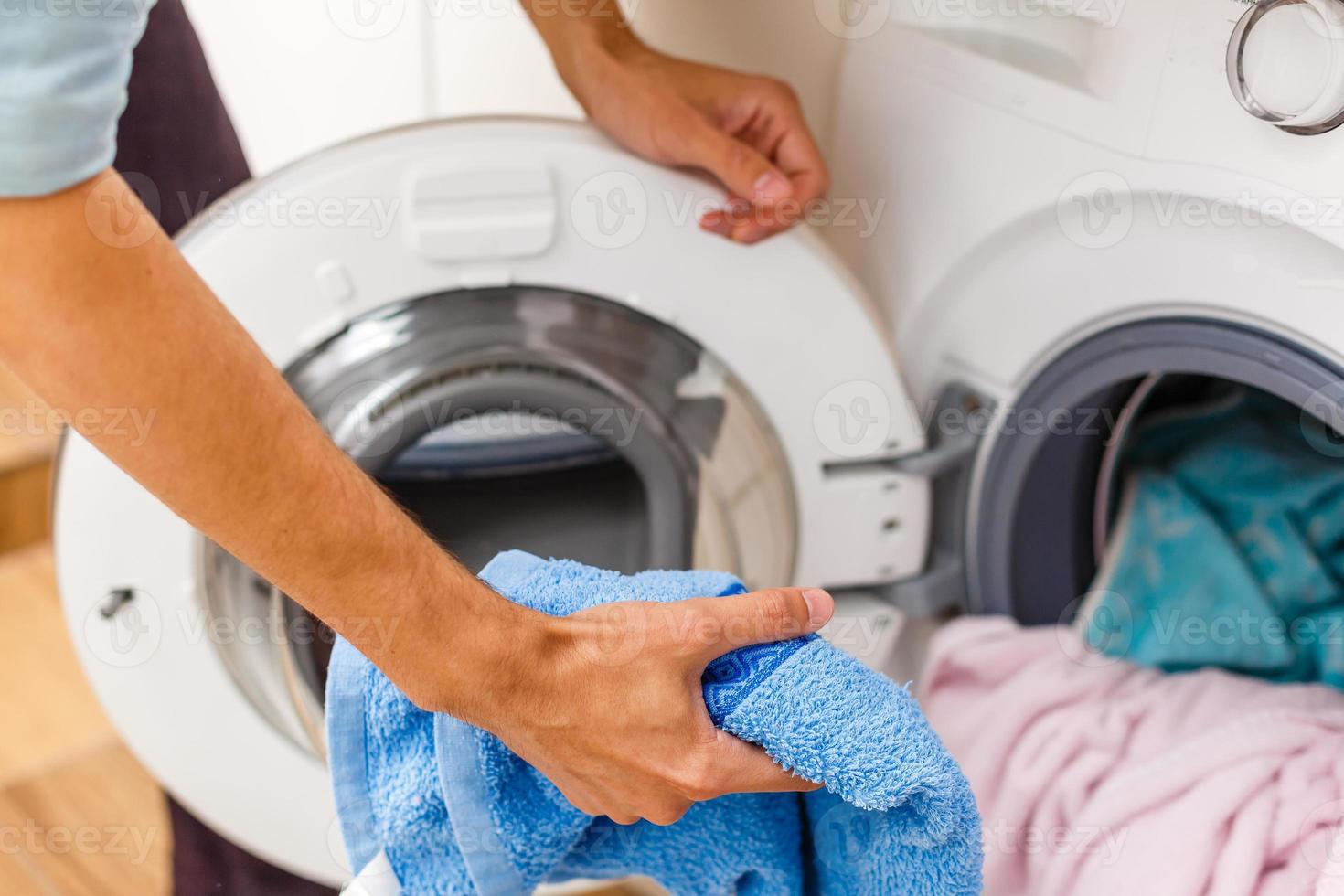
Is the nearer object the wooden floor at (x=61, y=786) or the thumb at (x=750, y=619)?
the thumb at (x=750, y=619)

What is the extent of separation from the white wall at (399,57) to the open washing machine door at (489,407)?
199 mm

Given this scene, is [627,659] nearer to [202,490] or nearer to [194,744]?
[202,490]

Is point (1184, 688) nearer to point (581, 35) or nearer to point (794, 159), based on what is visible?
point (794, 159)

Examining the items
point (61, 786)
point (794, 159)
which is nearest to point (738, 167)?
point (794, 159)

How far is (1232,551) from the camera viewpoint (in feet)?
2.23

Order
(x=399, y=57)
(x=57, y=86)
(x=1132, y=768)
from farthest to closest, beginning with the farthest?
(x=399, y=57) < (x=1132, y=768) < (x=57, y=86)

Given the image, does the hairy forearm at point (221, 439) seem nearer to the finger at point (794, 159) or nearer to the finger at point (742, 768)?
the finger at point (742, 768)

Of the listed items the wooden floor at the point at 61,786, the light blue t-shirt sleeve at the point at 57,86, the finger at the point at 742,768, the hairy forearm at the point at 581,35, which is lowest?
the wooden floor at the point at 61,786

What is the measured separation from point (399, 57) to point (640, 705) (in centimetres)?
57

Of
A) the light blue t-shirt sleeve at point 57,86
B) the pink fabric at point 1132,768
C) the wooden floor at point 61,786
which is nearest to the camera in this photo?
the light blue t-shirt sleeve at point 57,86

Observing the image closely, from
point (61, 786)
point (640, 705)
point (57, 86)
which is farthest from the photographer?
point (61, 786)

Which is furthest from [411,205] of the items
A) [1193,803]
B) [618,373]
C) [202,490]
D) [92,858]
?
[92,858]

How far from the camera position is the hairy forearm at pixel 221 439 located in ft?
1.03

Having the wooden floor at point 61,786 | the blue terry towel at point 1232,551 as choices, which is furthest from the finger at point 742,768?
the wooden floor at point 61,786
